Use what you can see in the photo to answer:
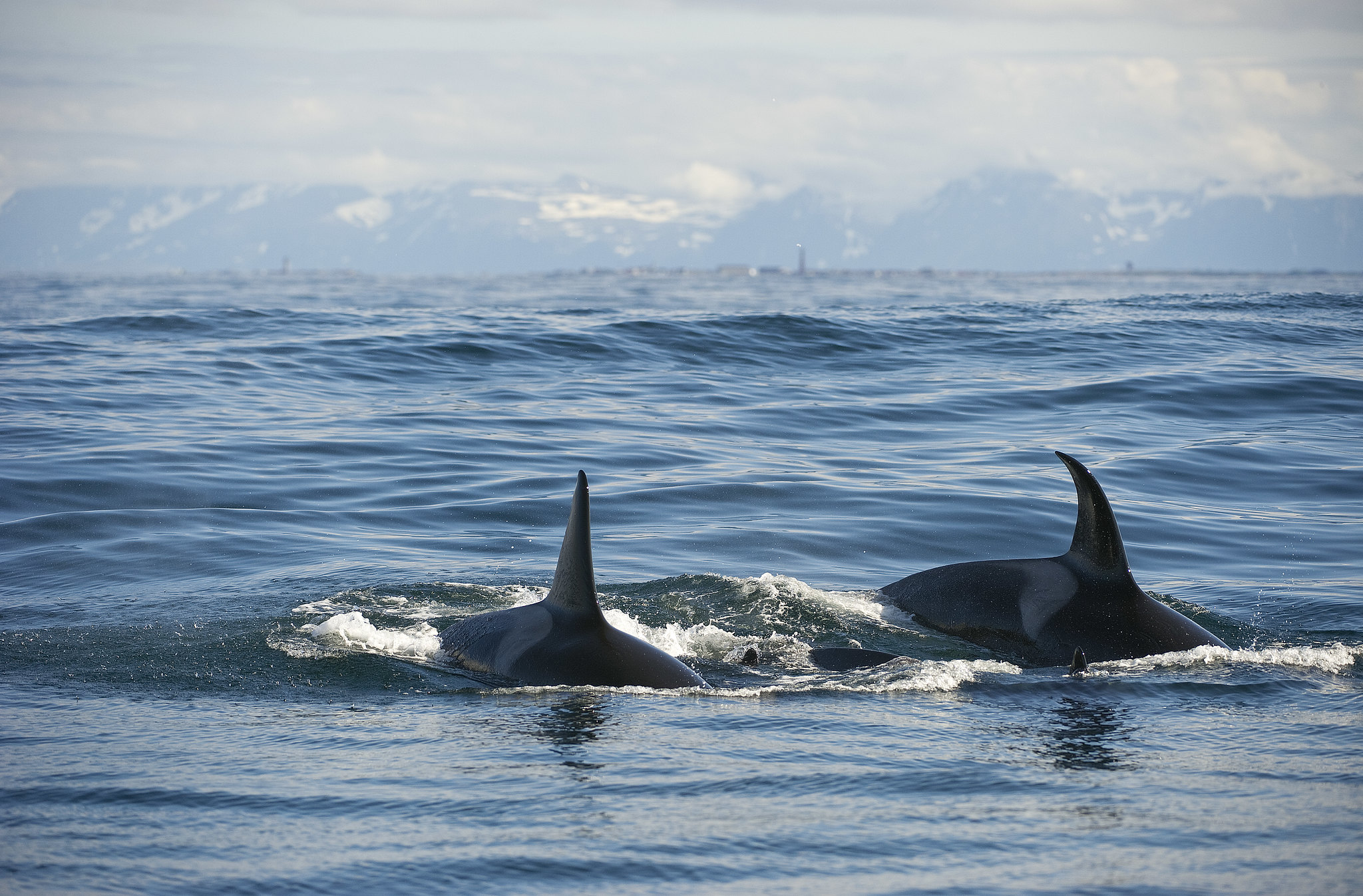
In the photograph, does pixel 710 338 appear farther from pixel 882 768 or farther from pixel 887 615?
pixel 882 768

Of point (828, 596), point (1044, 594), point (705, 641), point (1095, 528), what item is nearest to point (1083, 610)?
point (1044, 594)

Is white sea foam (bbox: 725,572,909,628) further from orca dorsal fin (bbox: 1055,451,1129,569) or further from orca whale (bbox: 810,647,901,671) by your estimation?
orca dorsal fin (bbox: 1055,451,1129,569)

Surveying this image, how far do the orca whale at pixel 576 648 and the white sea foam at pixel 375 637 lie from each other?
71 cm

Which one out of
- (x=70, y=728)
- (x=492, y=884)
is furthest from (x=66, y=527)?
(x=492, y=884)

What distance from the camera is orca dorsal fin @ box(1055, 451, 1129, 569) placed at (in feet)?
27.2

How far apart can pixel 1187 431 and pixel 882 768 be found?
15642 millimetres

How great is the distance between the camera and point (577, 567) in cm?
749

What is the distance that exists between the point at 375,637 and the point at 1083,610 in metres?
4.64

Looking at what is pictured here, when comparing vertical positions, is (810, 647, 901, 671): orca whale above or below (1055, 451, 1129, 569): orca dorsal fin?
below

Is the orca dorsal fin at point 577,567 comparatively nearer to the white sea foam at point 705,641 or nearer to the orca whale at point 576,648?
the orca whale at point 576,648

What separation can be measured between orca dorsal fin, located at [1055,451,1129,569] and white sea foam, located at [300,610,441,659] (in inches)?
166

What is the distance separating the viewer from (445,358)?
28375 millimetres

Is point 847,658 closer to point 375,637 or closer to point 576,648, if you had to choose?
Result: point 576,648

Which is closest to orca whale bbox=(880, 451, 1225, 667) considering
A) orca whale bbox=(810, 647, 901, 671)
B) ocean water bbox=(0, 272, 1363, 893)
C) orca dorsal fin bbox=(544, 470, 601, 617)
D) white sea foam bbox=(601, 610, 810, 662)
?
ocean water bbox=(0, 272, 1363, 893)
